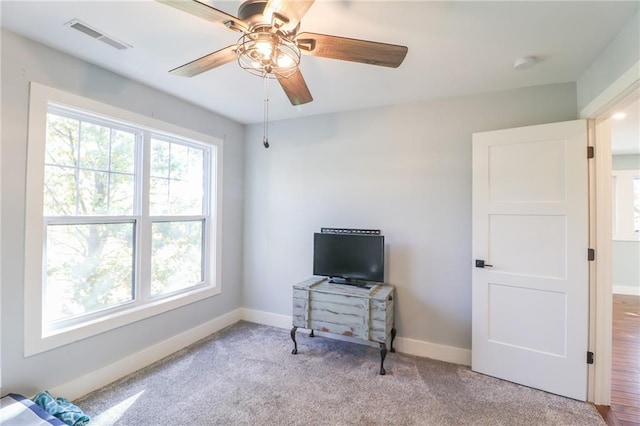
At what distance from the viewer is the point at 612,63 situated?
1913 millimetres

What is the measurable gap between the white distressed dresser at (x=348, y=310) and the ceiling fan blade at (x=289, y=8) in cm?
221

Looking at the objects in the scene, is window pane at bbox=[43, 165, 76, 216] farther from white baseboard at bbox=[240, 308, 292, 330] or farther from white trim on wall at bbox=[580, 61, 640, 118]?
white trim on wall at bbox=[580, 61, 640, 118]

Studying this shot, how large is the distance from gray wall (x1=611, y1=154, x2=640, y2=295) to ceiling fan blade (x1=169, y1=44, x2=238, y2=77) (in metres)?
6.78

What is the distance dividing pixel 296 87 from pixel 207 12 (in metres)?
0.72

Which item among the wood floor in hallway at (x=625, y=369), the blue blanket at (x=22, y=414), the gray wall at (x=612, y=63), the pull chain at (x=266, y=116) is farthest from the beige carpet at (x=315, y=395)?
the gray wall at (x=612, y=63)

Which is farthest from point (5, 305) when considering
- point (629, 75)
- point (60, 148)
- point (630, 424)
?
point (630, 424)

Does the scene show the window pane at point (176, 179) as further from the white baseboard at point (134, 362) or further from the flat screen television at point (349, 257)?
the flat screen television at point (349, 257)

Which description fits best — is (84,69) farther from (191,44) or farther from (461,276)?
(461,276)

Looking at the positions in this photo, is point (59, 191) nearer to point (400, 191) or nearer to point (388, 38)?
point (388, 38)

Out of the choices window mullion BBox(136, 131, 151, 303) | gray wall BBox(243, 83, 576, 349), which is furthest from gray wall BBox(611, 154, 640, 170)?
window mullion BBox(136, 131, 151, 303)

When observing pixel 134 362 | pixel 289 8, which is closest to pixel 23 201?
pixel 134 362

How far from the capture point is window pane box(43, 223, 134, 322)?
2.19 m

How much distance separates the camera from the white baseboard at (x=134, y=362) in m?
2.19

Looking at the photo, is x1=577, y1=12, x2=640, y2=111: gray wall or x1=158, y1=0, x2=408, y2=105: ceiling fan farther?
x1=577, y1=12, x2=640, y2=111: gray wall
